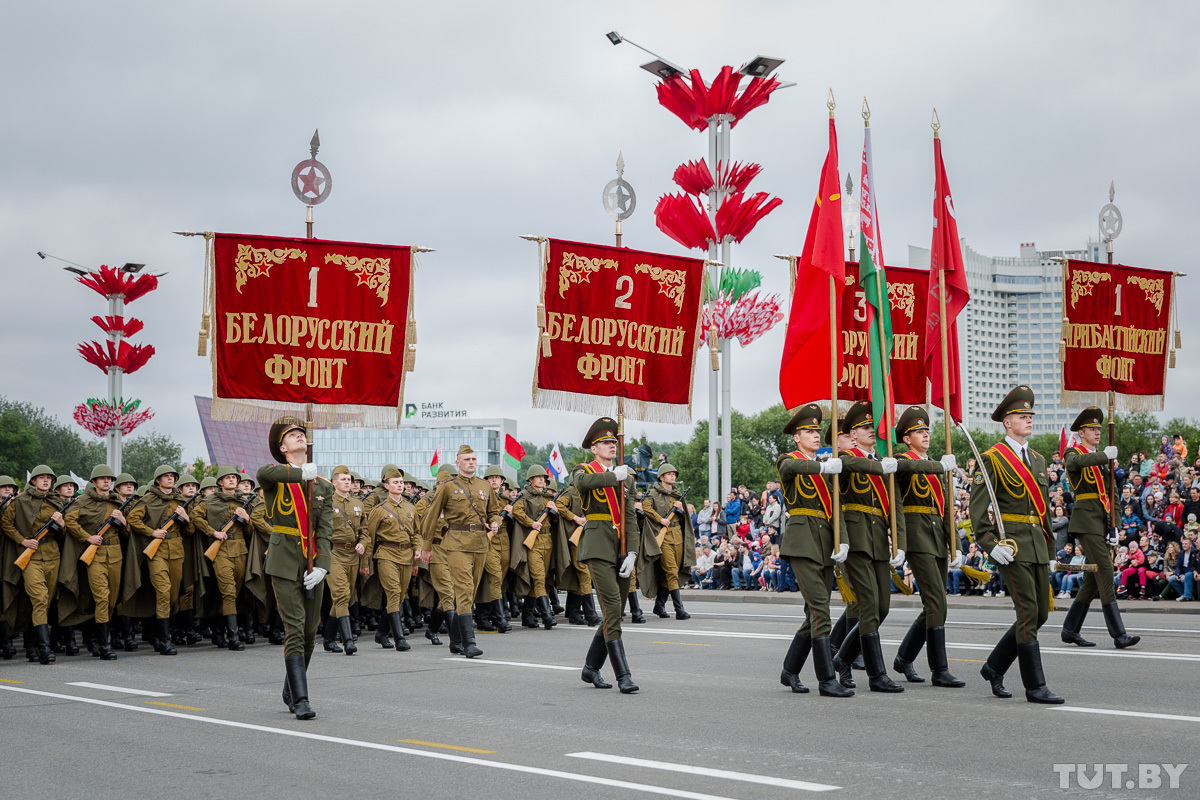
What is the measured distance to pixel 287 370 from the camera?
13.7m

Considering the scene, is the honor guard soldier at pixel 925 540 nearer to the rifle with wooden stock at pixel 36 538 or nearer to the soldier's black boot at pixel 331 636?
the soldier's black boot at pixel 331 636

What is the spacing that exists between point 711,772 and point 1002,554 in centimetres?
318

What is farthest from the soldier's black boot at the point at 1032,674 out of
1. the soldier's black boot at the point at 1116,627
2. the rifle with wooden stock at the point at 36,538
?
the rifle with wooden stock at the point at 36,538

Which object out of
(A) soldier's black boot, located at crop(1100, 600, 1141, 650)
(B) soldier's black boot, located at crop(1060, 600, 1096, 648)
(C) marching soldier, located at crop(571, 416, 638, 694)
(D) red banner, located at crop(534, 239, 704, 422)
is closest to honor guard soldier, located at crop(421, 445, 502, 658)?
(D) red banner, located at crop(534, 239, 704, 422)

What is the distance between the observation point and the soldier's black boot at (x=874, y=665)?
30.3ft

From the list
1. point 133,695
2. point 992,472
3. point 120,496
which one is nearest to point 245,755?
point 133,695

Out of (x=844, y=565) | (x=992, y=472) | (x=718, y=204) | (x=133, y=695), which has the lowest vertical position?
(x=133, y=695)

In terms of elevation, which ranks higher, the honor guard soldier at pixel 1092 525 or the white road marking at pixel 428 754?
the honor guard soldier at pixel 1092 525

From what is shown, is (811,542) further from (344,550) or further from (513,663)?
(344,550)

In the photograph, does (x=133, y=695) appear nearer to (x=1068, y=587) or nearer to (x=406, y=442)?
(x=1068, y=587)

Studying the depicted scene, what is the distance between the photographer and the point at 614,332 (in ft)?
43.1

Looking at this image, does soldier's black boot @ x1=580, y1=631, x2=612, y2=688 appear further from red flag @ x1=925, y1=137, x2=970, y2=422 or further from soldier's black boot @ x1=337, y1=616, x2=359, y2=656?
soldier's black boot @ x1=337, y1=616, x2=359, y2=656

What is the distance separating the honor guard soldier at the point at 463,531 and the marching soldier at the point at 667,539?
4.54m

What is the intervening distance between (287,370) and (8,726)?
5.86 meters
